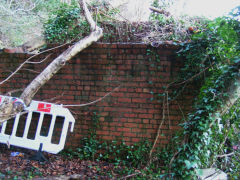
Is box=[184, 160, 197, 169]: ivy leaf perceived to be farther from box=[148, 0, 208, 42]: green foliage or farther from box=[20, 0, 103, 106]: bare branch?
box=[20, 0, 103, 106]: bare branch

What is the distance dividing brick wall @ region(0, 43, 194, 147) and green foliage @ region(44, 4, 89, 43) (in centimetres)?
81

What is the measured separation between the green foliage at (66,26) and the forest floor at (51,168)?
2.48 m

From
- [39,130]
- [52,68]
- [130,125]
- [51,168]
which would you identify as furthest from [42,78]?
[130,125]

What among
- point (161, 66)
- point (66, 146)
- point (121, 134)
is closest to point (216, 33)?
point (161, 66)

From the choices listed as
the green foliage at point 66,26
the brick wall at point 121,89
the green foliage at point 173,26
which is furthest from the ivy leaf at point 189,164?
the green foliage at point 66,26

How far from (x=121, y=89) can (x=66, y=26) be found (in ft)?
7.07

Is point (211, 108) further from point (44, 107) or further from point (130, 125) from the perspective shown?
point (44, 107)

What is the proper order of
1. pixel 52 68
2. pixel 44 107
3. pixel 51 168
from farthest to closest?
pixel 44 107 < pixel 52 68 < pixel 51 168

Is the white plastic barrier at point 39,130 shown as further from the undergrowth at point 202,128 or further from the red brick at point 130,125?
the red brick at point 130,125

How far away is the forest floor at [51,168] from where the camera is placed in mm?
2758

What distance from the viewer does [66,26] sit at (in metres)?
4.41

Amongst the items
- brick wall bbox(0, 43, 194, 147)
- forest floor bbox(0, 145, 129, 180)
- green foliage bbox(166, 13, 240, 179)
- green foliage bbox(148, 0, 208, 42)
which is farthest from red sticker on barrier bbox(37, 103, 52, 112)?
green foliage bbox(148, 0, 208, 42)

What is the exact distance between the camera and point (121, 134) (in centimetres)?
347

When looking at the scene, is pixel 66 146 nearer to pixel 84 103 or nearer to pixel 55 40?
pixel 84 103
